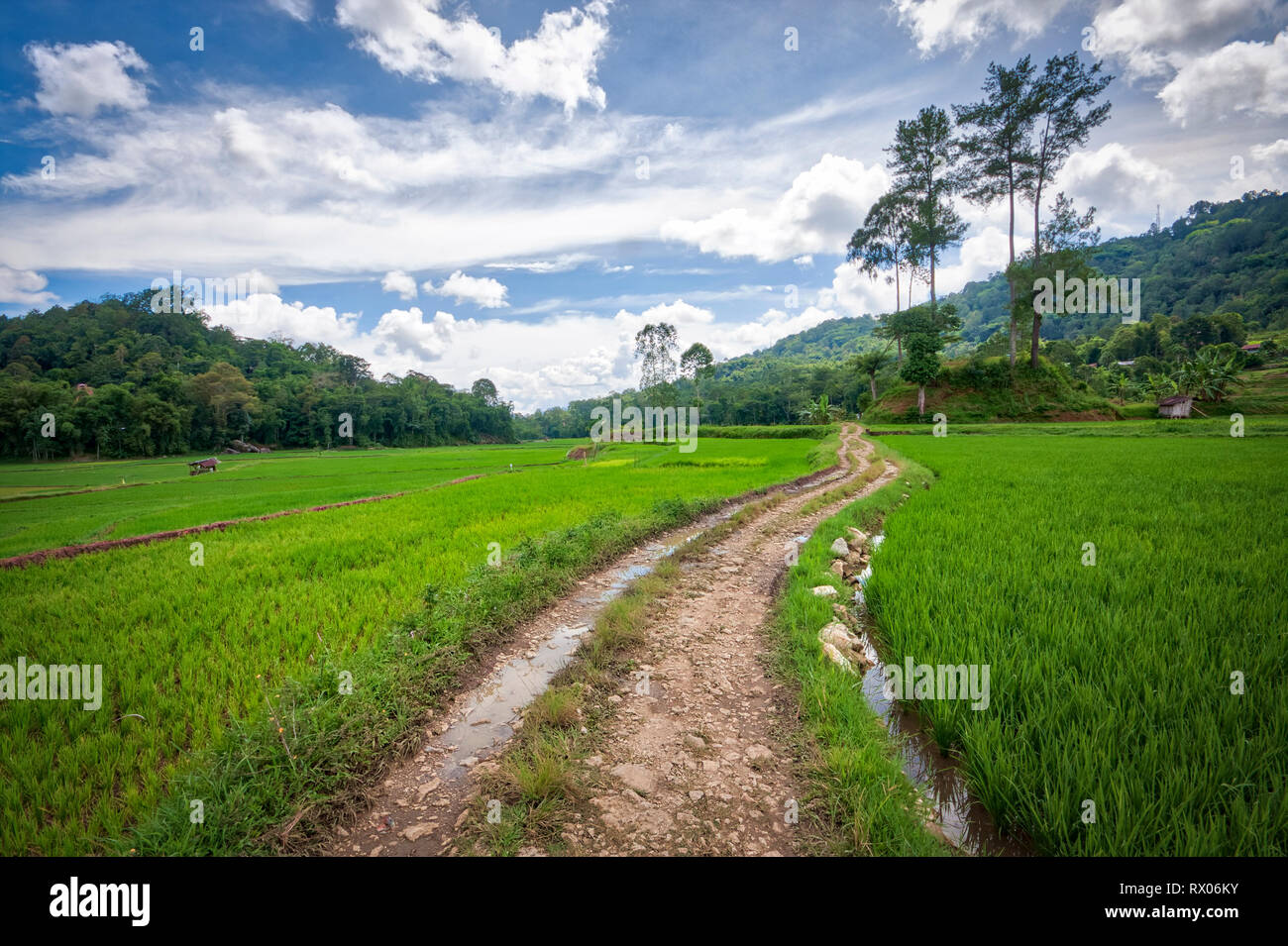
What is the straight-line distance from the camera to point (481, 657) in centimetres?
457

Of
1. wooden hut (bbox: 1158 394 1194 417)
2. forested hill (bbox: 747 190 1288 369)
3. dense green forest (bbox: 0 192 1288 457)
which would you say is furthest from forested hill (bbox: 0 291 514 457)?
forested hill (bbox: 747 190 1288 369)

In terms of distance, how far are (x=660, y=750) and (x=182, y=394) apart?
69.4m

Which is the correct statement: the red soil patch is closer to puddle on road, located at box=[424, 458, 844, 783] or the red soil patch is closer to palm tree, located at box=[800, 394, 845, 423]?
puddle on road, located at box=[424, 458, 844, 783]

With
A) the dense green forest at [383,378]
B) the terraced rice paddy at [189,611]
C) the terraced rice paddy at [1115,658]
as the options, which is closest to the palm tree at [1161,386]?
the dense green forest at [383,378]

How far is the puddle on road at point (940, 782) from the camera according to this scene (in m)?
2.39

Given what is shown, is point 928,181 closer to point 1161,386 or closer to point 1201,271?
point 1161,386

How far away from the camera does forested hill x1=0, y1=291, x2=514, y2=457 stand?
2545 cm

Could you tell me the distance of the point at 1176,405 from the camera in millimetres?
32031

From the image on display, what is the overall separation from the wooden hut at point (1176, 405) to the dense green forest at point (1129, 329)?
528 cm

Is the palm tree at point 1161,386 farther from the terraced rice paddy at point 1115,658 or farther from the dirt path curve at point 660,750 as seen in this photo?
the dirt path curve at point 660,750

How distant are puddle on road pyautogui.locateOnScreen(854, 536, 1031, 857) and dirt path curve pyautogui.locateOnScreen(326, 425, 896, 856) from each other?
0.77 m

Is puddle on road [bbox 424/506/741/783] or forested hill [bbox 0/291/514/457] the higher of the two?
forested hill [bbox 0/291/514/457]
